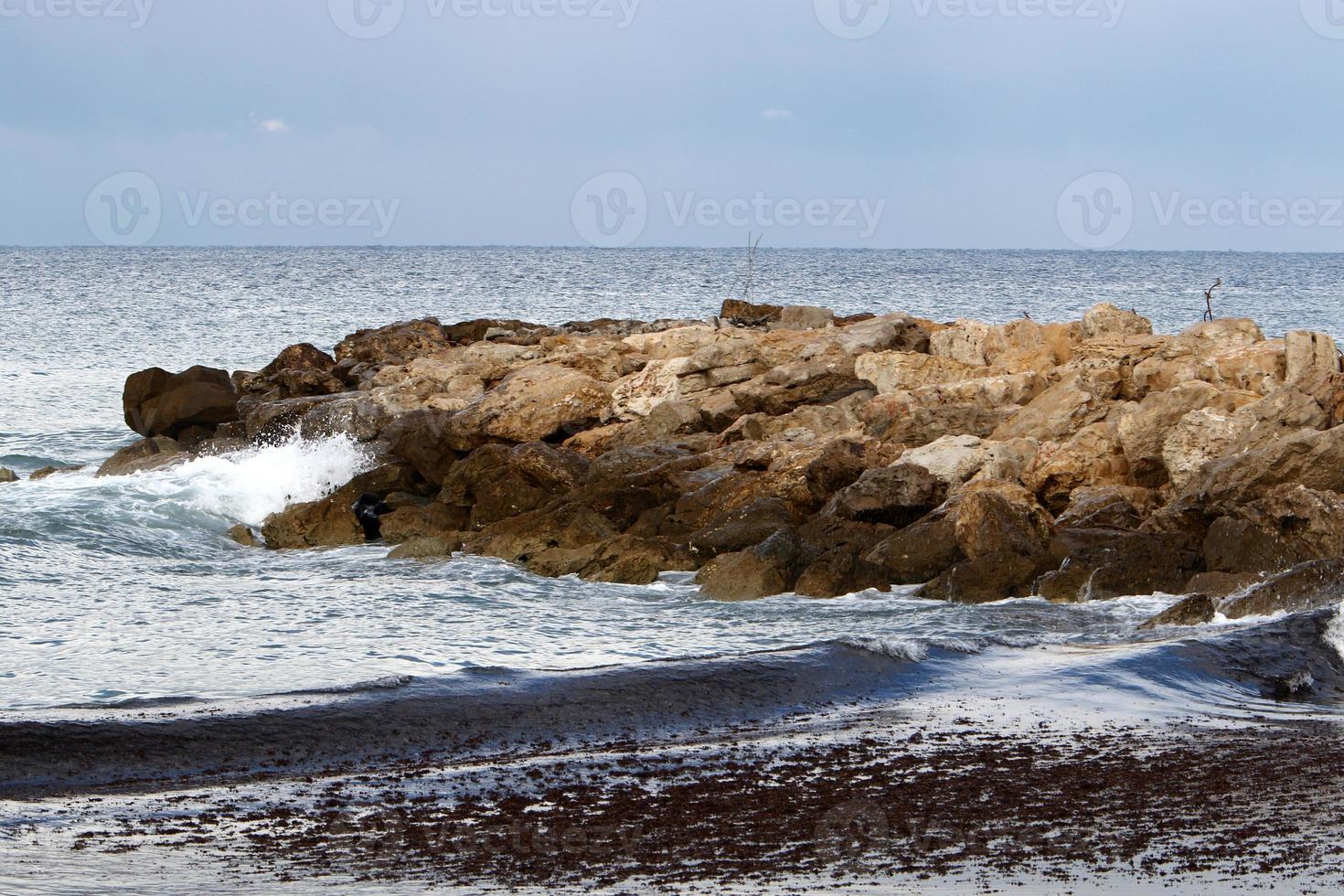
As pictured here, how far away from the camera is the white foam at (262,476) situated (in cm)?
2041

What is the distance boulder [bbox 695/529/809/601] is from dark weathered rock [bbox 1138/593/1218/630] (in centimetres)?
381

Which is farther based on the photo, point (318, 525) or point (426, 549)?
point (318, 525)

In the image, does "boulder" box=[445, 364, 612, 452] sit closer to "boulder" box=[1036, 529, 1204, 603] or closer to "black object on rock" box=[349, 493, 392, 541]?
"black object on rock" box=[349, 493, 392, 541]

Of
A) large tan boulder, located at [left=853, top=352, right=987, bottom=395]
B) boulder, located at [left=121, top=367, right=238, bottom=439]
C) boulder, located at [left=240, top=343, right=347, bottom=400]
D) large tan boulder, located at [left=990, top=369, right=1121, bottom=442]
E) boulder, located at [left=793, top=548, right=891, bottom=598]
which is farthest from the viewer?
boulder, located at [left=240, top=343, right=347, bottom=400]

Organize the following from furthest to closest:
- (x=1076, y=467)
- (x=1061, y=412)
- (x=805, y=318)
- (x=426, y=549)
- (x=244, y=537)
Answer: (x=805, y=318), (x=244, y=537), (x=1061, y=412), (x=426, y=549), (x=1076, y=467)

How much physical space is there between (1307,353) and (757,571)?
8172 mm

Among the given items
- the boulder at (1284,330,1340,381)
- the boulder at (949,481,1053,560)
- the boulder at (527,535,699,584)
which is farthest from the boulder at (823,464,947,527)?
the boulder at (1284,330,1340,381)

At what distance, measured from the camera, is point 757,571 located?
1474 centimetres

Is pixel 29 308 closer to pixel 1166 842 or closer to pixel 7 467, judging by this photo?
pixel 7 467

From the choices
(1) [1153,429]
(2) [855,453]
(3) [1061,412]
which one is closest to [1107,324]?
(3) [1061,412]

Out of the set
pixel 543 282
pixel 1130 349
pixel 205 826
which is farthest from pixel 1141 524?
pixel 543 282

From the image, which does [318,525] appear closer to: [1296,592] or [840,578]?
[840,578]

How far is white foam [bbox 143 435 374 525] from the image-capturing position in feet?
66.9

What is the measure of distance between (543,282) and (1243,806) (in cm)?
8525
